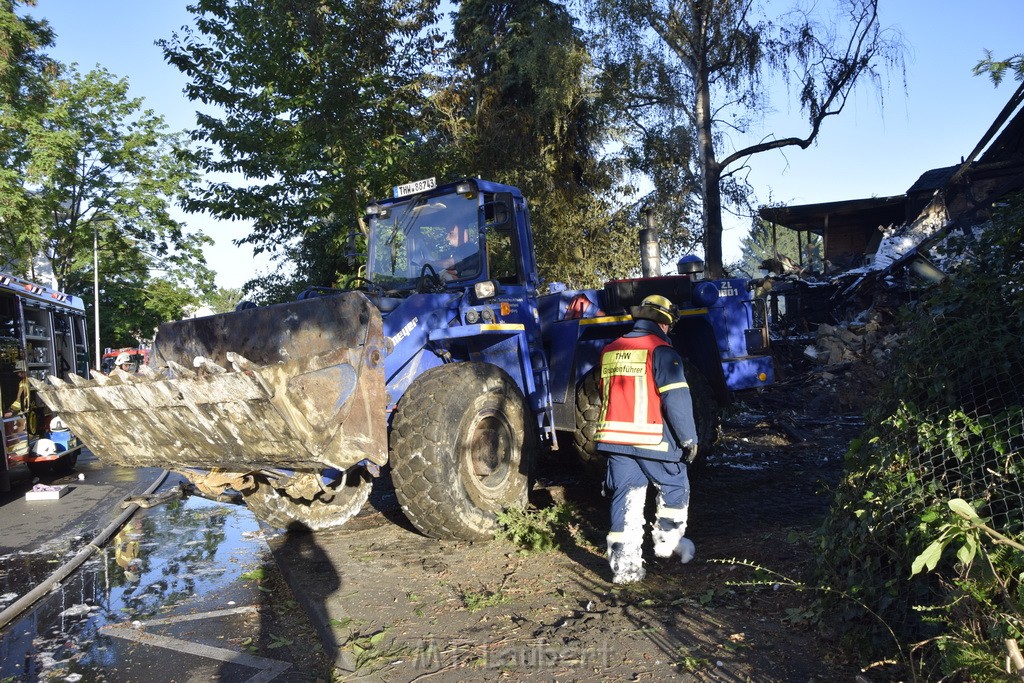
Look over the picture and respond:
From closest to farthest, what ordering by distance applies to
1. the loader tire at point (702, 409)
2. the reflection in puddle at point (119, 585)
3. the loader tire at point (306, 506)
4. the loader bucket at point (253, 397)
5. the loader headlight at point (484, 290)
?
the reflection in puddle at point (119, 585) → the loader bucket at point (253, 397) → the loader headlight at point (484, 290) → the loader tire at point (306, 506) → the loader tire at point (702, 409)

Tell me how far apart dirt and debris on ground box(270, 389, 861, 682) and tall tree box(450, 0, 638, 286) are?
35.2 ft

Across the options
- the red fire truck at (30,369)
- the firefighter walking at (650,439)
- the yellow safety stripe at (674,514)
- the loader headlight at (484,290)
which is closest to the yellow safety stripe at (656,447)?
the firefighter walking at (650,439)

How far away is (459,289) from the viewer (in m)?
6.77

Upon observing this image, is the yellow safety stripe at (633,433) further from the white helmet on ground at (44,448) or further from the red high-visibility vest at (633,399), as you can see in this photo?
the white helmet on ground at (44,448)

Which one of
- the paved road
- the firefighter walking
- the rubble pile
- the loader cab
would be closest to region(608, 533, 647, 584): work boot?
the firefighter walking

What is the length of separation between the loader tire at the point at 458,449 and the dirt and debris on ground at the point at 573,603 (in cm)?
33

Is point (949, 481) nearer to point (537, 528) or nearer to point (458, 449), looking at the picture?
point (537, 528)

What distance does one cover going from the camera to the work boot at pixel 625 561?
511 centimetres

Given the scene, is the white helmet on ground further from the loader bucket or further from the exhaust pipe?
the exhaust pipe

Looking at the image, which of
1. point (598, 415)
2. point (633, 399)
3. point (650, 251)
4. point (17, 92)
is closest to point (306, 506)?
point (598, 415)

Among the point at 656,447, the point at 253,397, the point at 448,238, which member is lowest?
the point at 656,447

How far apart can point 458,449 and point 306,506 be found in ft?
4.74

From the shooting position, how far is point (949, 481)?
12.1 feet

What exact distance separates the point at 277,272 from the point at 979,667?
28.4 metres
